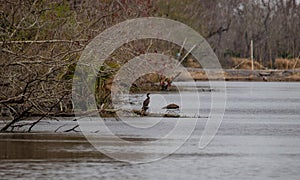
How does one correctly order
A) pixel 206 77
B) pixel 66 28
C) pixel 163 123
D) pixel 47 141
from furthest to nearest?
pixel 206 77, pixel 163 123, pixel 66 28, pixel 47 141

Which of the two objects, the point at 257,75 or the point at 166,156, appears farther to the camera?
the point at 257,75

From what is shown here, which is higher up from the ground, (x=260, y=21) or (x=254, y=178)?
(x=260, y=21)

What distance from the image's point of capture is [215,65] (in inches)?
2581

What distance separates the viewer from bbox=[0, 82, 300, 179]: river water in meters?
14.5

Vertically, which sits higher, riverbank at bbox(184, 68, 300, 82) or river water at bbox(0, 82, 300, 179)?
riverbank at bbox(184, 68, 300, 82)

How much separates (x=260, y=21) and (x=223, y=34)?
11.2 ft

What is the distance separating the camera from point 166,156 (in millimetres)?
16656

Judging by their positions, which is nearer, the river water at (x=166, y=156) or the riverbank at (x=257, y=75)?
the river water at (x=166, y=156)

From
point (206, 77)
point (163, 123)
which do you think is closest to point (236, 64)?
point (206, 77)

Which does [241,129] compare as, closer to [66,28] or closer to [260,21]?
[66,28]

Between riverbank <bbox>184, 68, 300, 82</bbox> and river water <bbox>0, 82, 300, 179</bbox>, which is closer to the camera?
river water <bbox>0, 82, 300, 179</bbox>

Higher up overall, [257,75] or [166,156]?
[257,75]

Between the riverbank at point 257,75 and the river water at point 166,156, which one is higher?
the riverbank at point 257,75

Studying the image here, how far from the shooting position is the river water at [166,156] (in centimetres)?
1446
